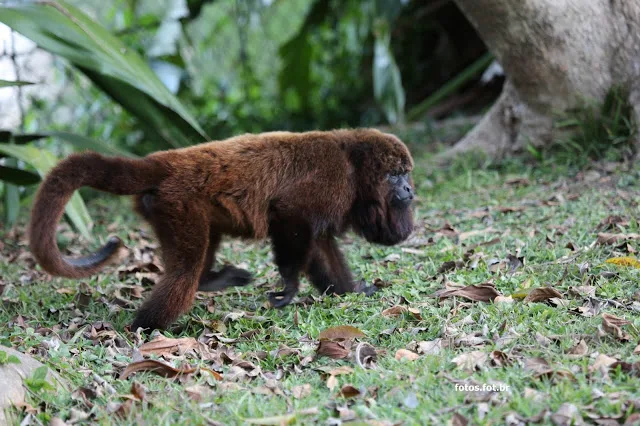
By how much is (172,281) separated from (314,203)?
922mm

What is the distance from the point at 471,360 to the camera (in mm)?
3266

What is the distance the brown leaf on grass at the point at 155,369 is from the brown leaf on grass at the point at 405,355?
92 centimetres

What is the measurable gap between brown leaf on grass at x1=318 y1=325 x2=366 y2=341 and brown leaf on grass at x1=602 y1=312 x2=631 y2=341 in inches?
43.9

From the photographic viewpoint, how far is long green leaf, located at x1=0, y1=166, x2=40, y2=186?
5.11 metres

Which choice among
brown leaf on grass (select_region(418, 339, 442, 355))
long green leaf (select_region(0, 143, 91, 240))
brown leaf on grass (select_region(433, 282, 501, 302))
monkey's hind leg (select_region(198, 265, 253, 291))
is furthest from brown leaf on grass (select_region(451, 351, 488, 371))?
long green leaf (select_region(0, 143, 91, 240))

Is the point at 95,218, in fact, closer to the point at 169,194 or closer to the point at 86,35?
the point at 86,35

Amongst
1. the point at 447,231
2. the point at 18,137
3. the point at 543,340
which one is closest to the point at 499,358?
the point at 543,340

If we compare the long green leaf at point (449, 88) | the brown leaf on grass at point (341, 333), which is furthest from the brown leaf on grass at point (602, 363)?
the long green leaf at point (449, 88)

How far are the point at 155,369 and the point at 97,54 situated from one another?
2.42 metres

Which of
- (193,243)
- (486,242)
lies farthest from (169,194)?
(486,242)

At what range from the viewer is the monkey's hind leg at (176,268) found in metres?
3.97

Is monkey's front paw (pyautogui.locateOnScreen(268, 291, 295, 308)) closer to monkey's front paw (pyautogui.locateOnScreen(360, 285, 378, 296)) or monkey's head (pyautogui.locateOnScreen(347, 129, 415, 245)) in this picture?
monkey's front paw (pyautogui.locateOnScreen(360, 285, 378, 296))

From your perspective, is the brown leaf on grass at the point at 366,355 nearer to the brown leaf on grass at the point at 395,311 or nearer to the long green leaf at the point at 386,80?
the brown leaf on grass at the point at 395,311

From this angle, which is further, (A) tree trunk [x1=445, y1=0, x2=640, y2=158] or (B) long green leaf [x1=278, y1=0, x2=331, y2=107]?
(B) long green leaf [x1=278, y1=0, x2=331, y2=107]
